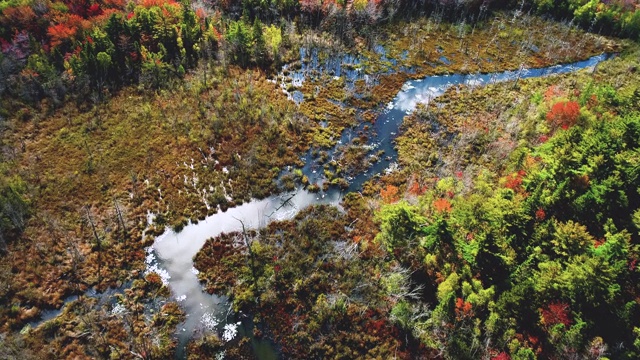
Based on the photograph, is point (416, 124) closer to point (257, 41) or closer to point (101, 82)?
point (257, 41)

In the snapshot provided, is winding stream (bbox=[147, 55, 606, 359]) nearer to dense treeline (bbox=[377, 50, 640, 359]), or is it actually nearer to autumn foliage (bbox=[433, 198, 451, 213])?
dense treeline (bbox=[377, 50, 640, 359])

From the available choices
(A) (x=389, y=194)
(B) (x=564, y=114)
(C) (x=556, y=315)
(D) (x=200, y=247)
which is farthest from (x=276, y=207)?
(B) (x=564, y=114)

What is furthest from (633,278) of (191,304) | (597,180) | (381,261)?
(191,304)

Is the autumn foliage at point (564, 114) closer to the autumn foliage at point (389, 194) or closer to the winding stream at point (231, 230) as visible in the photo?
the winding stream at point (231, 230)

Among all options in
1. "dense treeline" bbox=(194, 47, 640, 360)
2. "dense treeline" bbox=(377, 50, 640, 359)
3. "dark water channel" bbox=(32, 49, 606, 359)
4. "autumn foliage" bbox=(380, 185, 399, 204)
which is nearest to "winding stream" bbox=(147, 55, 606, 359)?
"dark water channel" bbox=(32, 49, 606, 359)

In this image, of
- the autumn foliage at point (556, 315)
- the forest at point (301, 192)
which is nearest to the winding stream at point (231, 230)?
the forest at point (301, 192)

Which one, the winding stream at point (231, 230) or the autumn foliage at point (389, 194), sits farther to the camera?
the autumn foliage at point (389, 194)
